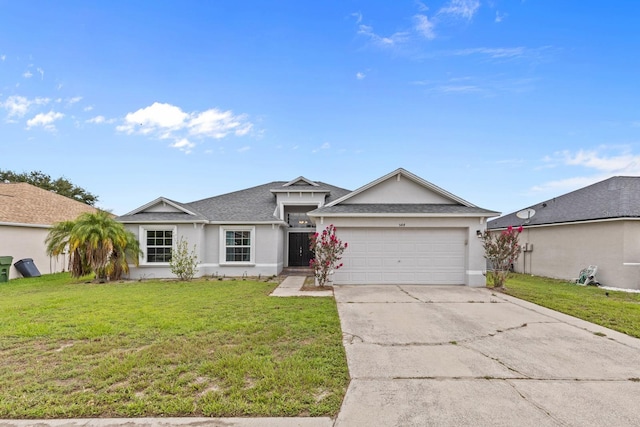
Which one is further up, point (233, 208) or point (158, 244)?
point (233, 208)

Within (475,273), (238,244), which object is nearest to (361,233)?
(475,273)

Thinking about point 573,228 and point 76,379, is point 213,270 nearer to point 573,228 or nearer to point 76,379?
point 76,379

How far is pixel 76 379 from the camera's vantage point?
149 inches

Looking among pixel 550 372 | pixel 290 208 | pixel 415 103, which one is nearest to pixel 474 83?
pixel 415 103

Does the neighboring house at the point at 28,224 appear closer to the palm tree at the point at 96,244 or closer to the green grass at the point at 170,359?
the palm tree at the point at 96,244

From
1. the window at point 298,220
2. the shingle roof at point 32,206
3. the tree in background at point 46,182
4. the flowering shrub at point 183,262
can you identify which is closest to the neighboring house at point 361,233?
the flowering shrub at point 183,262

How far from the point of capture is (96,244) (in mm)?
11875

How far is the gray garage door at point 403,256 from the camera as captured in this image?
1184cm

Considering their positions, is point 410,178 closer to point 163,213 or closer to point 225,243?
point 225,243

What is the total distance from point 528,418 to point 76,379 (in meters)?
5.03

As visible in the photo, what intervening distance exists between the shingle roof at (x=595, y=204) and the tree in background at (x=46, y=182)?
44108mm

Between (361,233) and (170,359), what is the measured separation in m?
8.62

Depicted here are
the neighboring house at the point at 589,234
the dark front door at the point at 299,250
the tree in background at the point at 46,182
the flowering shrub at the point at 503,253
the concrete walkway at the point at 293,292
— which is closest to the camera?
the concrete walkway at the point at 293,292

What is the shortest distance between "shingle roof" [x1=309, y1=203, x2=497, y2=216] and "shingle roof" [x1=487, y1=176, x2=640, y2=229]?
5.79m
